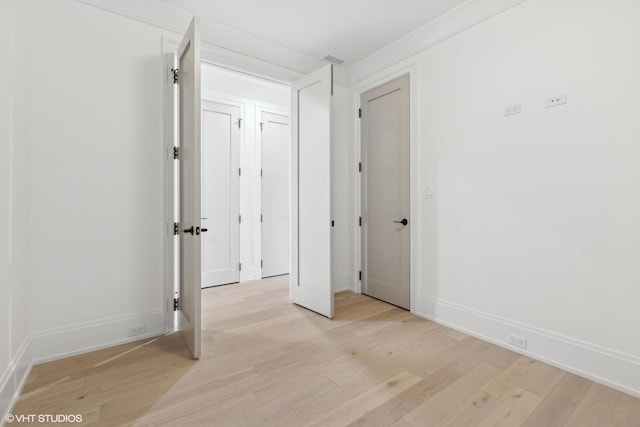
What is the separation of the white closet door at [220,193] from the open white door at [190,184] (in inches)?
60.7

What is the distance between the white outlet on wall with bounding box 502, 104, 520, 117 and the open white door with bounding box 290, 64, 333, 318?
145 cm

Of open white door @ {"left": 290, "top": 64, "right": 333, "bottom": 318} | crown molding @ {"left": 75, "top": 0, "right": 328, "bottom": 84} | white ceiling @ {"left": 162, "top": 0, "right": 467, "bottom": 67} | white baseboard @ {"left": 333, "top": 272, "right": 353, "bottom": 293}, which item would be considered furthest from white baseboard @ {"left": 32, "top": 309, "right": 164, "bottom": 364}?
white ceiling @ {"left": 162, "top": 0, "right": 467, "bottom": 67}

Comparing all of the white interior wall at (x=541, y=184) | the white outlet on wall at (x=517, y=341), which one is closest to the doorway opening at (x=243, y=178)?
the white interior wall at (x=541, y=184)

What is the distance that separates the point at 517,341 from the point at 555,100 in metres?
1.74

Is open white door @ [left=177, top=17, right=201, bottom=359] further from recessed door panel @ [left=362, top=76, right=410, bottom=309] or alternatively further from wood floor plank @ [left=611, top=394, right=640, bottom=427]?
wood floor plank @ [left=611, top=394, right=640, bottom=427]

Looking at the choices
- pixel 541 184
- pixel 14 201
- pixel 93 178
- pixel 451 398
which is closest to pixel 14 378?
pixel 14 201

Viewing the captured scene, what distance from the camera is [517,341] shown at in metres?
2.22

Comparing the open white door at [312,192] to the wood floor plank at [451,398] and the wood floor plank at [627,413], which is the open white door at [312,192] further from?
the wood floor plank at [627,413]

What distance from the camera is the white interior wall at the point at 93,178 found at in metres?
2.05

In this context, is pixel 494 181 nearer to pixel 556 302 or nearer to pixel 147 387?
pixel 556 302

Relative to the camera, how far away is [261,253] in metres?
4.41

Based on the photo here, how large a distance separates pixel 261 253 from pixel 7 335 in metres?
2.95

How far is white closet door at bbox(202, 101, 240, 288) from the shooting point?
13.0 feet

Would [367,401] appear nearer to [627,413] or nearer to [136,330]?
[627,413]
